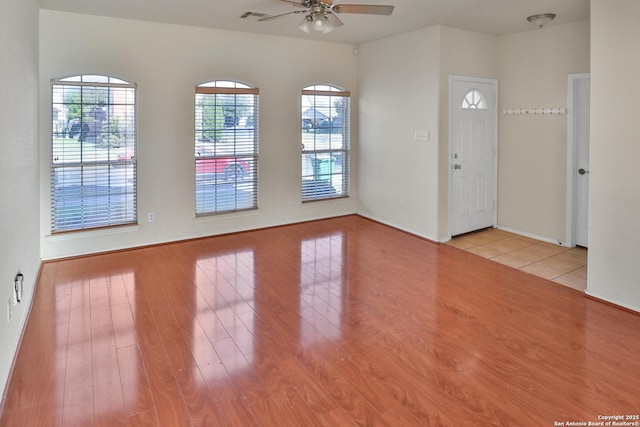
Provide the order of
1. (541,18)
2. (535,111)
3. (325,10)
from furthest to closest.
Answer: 1. (535,111)
2. (541,18)
3. (325,10)

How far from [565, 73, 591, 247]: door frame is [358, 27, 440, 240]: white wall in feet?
4.89

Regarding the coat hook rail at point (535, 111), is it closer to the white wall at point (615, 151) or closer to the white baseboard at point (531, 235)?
the white baseboard at point (531, 235)

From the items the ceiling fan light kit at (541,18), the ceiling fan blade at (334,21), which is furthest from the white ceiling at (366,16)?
the ceiling fan blade at (334,21)

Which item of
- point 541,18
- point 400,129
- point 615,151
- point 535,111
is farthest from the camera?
point 400,129

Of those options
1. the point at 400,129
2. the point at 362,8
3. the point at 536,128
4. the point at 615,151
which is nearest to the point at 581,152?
the point at 536,128

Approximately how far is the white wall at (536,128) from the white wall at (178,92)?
223cm

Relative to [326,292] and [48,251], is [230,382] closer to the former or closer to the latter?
[326,292]

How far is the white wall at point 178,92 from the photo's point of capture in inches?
175

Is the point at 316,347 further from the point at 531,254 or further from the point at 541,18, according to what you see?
the point at 541,18

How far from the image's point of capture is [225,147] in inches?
216

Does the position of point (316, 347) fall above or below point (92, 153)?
below

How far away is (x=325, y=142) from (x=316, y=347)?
4.10 m

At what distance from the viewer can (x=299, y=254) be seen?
4824 millimetres

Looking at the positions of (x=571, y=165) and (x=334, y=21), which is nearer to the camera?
(x=334, y=21)
